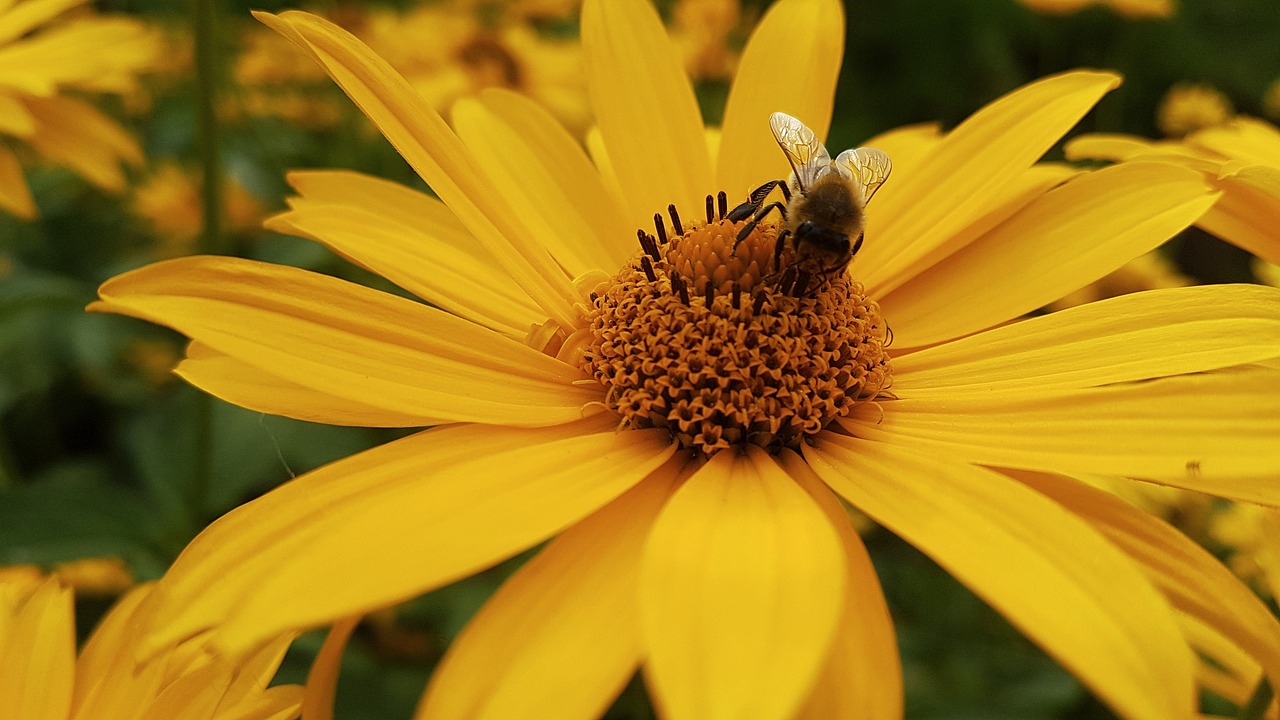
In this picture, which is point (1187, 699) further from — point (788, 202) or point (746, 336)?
point (788, 202)

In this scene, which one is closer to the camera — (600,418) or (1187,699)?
(1187,699)

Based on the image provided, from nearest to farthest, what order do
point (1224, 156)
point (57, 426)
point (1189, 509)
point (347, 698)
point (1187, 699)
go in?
point (1187, 699) → point (1224, 156) → point (347, 698) → point (1189, 509) → point (57, 426)

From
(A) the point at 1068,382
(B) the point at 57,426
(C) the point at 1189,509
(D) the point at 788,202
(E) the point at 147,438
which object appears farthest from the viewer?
(B) the point at 57,426

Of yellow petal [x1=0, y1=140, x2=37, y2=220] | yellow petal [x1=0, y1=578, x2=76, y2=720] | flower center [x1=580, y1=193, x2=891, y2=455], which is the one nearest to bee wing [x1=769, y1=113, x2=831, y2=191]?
flower center [x1=580, y1=193, x2=891, y2=455]

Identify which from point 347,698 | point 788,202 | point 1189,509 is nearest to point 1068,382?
point 788,202

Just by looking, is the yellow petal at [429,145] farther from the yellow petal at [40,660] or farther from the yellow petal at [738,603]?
the yellow petal at [40,660]

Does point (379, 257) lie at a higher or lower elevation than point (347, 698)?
higher

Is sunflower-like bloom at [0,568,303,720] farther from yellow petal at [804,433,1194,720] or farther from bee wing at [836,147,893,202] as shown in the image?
bee wing at [836,147,893,202]
